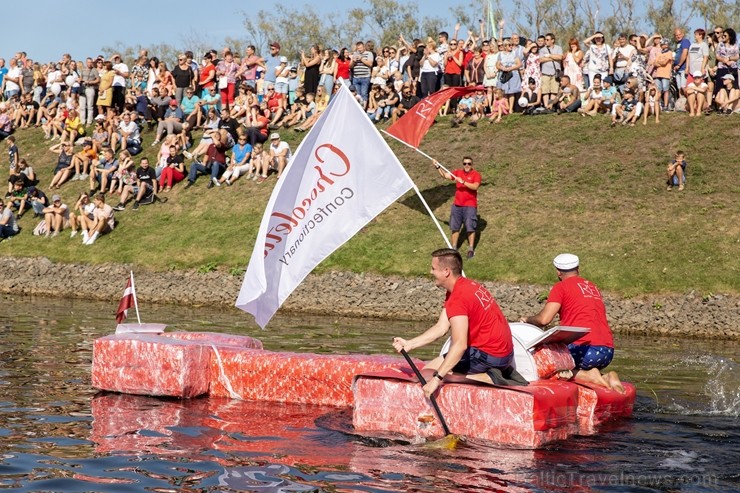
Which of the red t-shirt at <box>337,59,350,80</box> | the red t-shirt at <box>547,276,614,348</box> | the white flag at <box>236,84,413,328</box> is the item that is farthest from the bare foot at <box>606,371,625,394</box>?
the red t-shirt at <box>337,59,350,80</box>

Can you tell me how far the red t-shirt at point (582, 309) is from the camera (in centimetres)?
1212

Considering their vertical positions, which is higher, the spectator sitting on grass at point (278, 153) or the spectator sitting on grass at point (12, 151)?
the spectator sitting on grass at point (12, 151)

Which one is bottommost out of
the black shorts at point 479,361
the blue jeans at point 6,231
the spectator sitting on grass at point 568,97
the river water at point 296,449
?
the river water at point 296,449

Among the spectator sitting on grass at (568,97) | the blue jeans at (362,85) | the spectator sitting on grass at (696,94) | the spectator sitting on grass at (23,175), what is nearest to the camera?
the spectator sitting on grass at (696,94)

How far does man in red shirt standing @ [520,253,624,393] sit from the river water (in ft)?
2.45

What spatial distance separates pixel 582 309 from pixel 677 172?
15.3 metres

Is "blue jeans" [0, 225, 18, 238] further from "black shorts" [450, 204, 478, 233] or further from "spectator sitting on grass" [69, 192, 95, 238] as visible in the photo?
"black shorts" [450, 204, 478, 233]

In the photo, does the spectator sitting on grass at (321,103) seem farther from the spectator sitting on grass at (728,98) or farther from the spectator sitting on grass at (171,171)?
the spectator sitting on grass at (728,98)

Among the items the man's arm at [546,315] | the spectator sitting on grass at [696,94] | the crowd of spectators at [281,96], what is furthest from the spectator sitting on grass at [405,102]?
the man's arm at [546,315]

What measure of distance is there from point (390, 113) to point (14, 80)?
1711 cm

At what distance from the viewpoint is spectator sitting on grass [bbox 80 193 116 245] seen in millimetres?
30516

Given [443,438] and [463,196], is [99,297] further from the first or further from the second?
[443,438]

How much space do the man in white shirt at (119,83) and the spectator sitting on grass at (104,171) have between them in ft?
12.8

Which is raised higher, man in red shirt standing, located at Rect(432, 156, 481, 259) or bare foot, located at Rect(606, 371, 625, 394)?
man in red shirt standing, located at Rect(432, 156, 481, 259)
